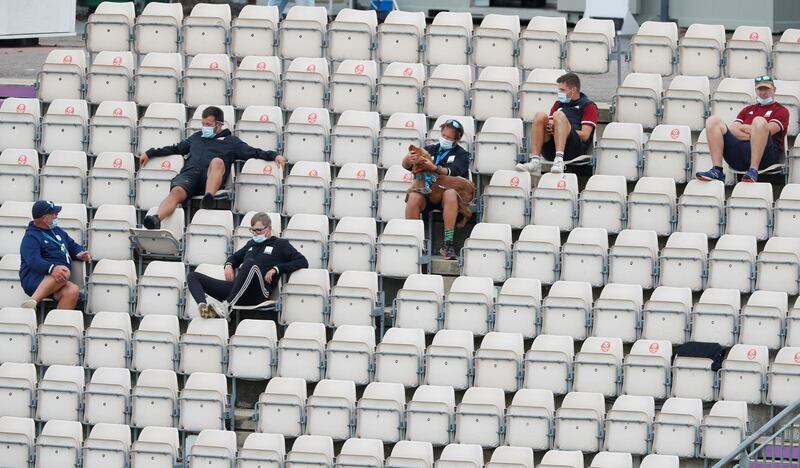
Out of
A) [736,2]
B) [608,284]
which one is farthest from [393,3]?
[608,284]

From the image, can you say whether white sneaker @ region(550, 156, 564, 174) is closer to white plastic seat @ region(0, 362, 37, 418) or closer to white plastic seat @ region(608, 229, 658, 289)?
white plastic seat @ region(608, 229, 658, 289)

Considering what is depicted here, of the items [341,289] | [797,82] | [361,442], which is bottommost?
[361,442]

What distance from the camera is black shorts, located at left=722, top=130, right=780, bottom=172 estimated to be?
1786 centimetres

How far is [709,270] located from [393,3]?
8.25 m

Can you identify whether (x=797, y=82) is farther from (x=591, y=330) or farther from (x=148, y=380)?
(x=148, y=380)

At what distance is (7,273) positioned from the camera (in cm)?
1784

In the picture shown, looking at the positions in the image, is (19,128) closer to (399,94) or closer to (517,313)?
(399,94)

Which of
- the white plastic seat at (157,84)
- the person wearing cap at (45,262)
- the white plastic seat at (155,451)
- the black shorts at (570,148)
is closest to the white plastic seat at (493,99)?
the black shorts at (570,148)

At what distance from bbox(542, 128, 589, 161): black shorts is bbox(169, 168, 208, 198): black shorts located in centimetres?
273

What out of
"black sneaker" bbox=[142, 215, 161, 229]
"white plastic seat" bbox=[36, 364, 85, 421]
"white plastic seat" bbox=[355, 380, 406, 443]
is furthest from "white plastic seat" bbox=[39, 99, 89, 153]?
Result: "white plastic seat" bbox=[355, 380, 406, 443]

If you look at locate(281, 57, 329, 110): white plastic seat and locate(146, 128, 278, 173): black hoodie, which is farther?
locate(281, 57, 329, 110): white plastic seat

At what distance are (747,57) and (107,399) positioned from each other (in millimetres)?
6285

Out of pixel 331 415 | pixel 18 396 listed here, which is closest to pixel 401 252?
pixel 331 415

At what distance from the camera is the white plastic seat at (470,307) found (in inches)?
665
